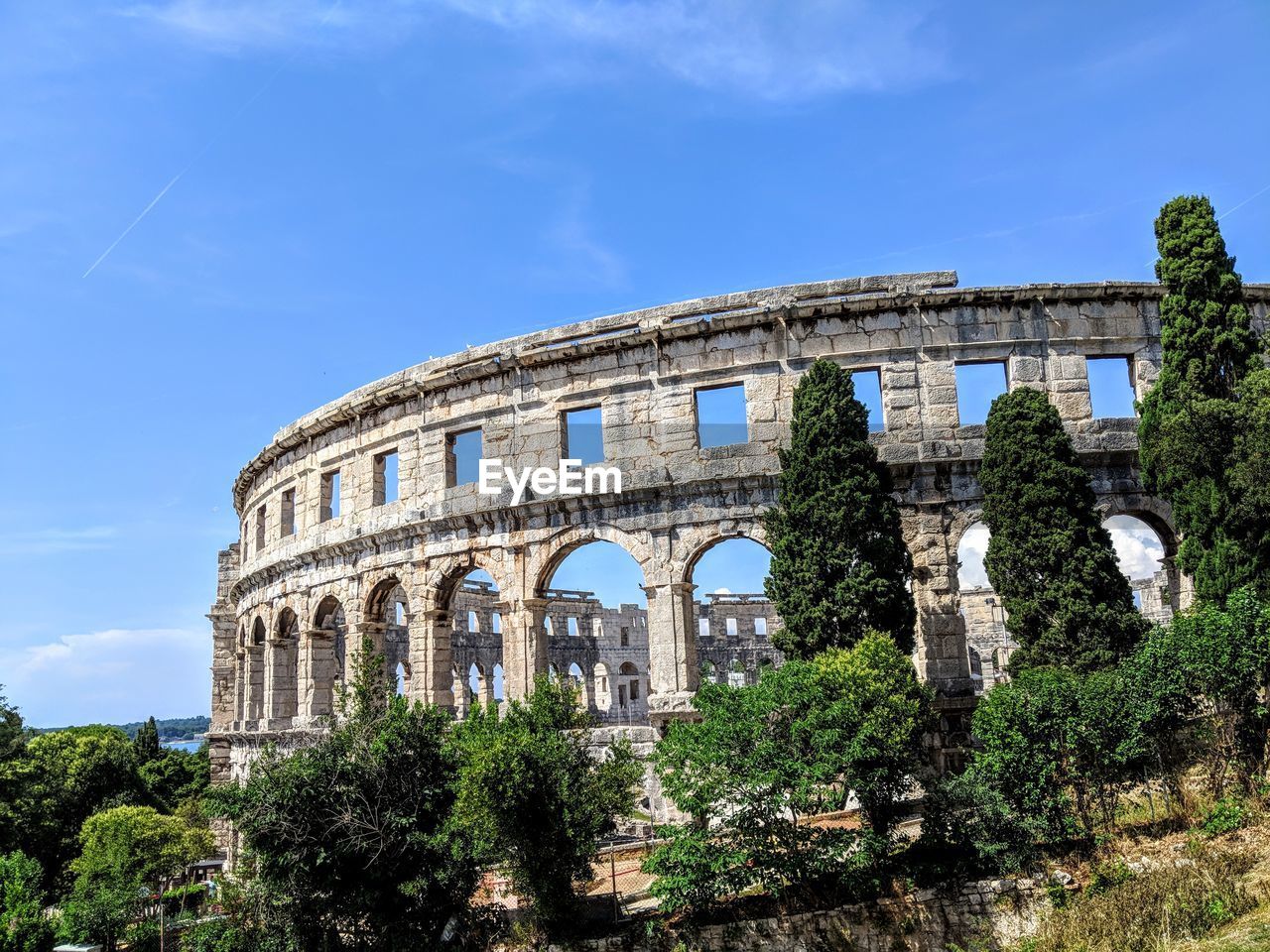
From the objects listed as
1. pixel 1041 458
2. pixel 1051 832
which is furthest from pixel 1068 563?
pixel 1051 832

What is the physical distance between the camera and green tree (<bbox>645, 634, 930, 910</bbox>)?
11.4 metres

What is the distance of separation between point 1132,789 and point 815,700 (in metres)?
4.13

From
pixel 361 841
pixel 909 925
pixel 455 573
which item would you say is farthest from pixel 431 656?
pixel 909 925

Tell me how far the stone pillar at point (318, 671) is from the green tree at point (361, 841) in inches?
391

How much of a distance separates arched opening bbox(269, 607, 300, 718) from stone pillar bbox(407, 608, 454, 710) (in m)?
5.55

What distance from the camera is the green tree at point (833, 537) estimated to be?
14.8 meters

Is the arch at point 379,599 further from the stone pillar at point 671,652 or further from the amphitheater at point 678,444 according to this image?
the stone pillar at point 671,652

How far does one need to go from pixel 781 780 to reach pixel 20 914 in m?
16.1

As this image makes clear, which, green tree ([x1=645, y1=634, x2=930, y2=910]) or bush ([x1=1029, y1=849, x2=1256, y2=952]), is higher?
green tree ([x1=645, y1=634, x2=930, y2=910])

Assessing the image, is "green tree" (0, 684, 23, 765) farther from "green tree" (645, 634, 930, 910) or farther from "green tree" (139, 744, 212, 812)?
"green tree" (645, 634, 930, 910)

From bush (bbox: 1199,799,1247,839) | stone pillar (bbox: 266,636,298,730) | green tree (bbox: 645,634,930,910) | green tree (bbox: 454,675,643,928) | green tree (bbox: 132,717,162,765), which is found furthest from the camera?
green tree (bbox: 132,717,162,765)

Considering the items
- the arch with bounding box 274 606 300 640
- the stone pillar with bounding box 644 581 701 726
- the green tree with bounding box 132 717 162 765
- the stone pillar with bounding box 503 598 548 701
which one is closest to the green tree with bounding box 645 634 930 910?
the stone pillar with bounding box 644 581 701 726

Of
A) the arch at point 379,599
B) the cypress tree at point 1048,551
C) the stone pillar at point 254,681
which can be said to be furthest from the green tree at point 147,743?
the cypress tree at point 1048,551

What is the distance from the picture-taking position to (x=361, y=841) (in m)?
12.3
